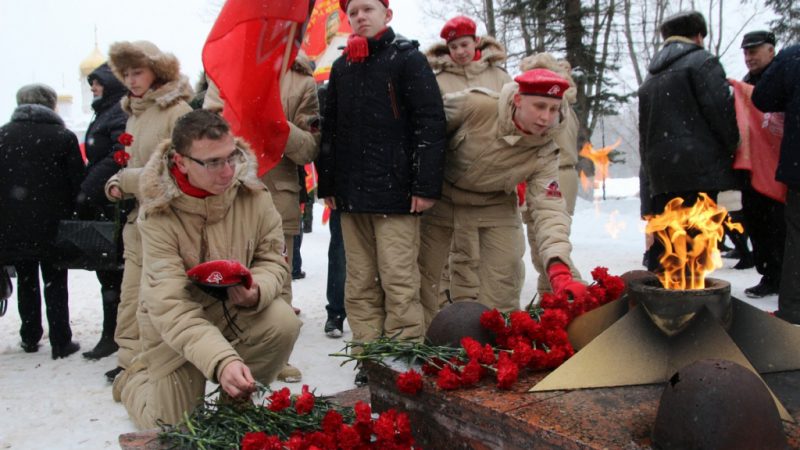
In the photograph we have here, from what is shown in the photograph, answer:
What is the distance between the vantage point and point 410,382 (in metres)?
2.82

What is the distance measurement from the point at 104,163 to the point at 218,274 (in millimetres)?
2189

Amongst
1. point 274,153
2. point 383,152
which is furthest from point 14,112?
point 383,152

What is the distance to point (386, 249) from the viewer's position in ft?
14.3

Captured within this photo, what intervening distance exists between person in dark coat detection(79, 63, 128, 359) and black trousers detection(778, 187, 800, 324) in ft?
14.2

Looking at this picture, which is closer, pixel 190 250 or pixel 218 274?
pixel 218 274

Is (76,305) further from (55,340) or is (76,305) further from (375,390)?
(375,390)

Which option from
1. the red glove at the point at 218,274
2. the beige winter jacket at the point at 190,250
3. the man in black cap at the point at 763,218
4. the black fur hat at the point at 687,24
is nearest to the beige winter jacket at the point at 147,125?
the beige winter jacket at the point at 190,250

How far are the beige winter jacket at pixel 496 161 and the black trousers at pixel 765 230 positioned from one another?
292 centimetres

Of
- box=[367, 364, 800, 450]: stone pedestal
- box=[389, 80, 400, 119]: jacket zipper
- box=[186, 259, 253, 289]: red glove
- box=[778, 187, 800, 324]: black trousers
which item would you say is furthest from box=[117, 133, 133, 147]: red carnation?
box=[778, 187, 800, 324]: black trousers

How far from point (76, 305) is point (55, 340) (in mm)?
2088

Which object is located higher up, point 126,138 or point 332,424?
point 126,138

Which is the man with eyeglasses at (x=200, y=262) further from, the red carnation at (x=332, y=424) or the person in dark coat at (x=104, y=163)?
the person in dark coat at (x=104, y=163)

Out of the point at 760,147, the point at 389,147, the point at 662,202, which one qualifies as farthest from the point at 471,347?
the point at 760,147

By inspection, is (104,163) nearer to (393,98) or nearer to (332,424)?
(393,98)
